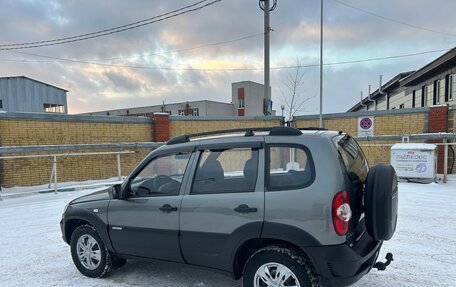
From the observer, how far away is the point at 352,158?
3217 millimetres

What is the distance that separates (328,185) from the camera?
8.93 ft

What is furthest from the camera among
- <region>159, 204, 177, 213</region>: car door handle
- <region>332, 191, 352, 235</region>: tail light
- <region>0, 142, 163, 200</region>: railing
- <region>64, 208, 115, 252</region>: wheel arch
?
<region>0, 142, 163, 200</region>: railing

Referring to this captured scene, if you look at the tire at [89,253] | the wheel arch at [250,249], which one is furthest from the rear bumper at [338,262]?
the tire at [89,253]

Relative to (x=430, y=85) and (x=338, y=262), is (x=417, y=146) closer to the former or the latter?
(x=338, y=262)

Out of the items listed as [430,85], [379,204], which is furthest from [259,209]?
[430,85]

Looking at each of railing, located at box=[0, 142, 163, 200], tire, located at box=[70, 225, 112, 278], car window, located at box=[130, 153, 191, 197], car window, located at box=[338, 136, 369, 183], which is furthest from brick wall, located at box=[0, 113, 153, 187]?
car window, located at box=[338, 136, 369, 183]

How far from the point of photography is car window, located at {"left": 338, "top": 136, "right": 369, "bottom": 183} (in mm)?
3004

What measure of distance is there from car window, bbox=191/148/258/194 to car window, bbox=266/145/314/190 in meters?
0.16

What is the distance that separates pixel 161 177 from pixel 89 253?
1.37m

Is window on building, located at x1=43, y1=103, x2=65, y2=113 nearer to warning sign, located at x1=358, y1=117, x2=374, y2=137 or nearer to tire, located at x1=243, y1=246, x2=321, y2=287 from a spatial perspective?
warning sign, located at x1=358, y1=117, x2=374, y2=137

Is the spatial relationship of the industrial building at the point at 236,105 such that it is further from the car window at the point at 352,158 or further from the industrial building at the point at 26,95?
the car window at the point at 352,158

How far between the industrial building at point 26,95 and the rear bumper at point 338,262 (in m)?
33.3

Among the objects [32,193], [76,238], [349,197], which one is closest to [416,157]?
[349,197]

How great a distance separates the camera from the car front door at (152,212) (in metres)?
3.45
